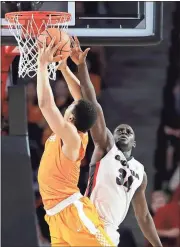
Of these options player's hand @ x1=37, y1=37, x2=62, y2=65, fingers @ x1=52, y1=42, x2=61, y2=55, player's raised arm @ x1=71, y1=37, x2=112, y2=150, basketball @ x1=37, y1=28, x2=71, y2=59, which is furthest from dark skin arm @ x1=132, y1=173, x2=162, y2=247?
player's hand @ x1=37, y1=37, x2=62, y2=65

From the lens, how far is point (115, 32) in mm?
4281

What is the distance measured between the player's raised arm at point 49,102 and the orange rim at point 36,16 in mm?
389

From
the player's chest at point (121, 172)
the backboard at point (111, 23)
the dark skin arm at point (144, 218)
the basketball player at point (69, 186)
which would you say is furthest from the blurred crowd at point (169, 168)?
the basketball player at point (69, 186)

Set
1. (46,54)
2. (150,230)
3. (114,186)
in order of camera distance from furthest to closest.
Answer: (150,230) → (114,186) → (46,54)

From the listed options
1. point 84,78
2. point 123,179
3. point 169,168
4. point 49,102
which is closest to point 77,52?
point 84,78

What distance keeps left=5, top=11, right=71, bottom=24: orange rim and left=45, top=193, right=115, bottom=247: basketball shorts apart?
0.94 metres

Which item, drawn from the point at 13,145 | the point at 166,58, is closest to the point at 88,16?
the point at 13,145

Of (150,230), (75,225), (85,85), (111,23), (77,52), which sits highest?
(111,23)

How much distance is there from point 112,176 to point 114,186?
0.19ft

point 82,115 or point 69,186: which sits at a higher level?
point 82,115

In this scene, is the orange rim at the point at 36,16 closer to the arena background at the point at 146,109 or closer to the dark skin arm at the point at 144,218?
the dark skin arm at the point at 144,218

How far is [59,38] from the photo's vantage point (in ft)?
12.6

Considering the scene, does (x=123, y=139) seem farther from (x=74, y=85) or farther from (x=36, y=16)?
(x=36, y=16)

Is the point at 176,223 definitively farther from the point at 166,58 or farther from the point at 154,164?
the point at 166,58
